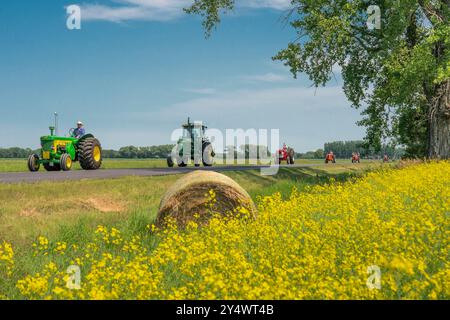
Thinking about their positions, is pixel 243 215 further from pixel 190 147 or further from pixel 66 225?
pixel 190 147

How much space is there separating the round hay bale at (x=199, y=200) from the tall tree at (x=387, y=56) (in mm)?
11444

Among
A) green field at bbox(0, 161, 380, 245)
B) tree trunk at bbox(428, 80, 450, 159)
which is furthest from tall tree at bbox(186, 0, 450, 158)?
green field at bbox(0, 161, 380, 245)

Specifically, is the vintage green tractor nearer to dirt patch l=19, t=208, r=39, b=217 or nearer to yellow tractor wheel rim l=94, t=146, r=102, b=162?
yellow tractor wheel rim l=94, t=146, r=102, b=162

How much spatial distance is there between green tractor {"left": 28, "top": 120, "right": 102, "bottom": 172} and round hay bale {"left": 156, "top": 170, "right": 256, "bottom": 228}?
1054 cm

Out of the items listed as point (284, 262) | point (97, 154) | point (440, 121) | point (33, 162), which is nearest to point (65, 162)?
point (33, 162)

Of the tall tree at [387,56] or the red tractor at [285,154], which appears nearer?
the tall tree at [387,56]

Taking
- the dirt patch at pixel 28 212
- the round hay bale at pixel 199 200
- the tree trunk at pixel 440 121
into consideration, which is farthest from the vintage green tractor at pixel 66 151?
the tree trunk at pixel 440 121

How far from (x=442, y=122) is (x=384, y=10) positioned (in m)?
5.87

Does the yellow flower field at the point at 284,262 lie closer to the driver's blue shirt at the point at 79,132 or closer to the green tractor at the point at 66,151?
the green tractor at the point at 66,151

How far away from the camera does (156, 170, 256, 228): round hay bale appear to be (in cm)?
960

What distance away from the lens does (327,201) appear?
10320mm

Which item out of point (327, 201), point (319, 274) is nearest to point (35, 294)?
point (319, 274)

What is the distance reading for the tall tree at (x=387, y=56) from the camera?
18.6 m

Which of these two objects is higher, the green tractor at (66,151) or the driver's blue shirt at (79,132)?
the driver's blue shirt at (79,132)
